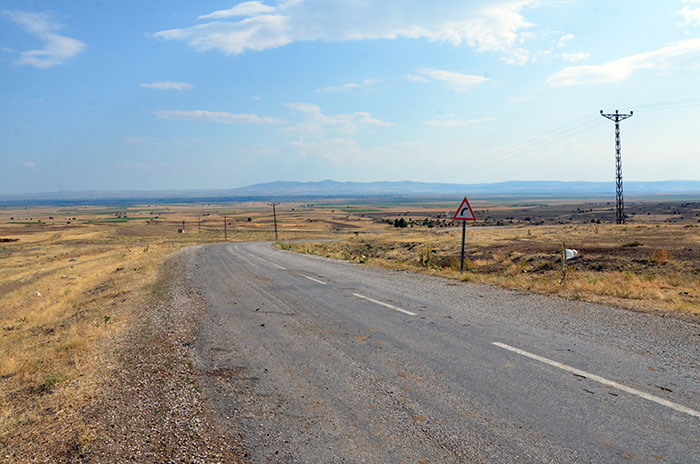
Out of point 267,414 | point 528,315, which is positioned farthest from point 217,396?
point 528,315

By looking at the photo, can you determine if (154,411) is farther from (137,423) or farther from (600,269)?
(600,269)

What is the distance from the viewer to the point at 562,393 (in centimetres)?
515

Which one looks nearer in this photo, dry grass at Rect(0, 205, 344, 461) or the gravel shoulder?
the gravel shoulder

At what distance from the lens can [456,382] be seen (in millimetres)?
5621

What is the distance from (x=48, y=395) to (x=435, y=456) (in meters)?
5.40

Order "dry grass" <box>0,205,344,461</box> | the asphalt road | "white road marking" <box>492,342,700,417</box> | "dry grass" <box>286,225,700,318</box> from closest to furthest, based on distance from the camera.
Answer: the asphalt road, "white road marking" <box>492,342,700,417</box>, "dry grass" <box>0,205,344,461</box>, "dry grass" <box>286,225,700,318</box>

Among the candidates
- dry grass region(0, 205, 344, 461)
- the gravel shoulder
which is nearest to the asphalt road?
the gravel shoulder

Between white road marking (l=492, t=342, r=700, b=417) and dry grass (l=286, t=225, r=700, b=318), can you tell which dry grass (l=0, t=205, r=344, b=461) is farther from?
dry grass (l=286, t=225, r=700, b=318)

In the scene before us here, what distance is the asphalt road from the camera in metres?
4.11

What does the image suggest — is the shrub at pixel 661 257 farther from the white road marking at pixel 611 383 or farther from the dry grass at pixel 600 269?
the white road marking at pixel 611 383

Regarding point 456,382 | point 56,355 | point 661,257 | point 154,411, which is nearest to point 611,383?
point 456,382

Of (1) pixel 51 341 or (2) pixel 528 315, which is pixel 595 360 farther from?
(1) pixel 51 341

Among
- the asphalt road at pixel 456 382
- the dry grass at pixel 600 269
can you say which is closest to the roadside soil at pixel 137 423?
the asphalt road at pixel 456 382

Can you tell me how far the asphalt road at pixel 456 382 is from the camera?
4.11m
